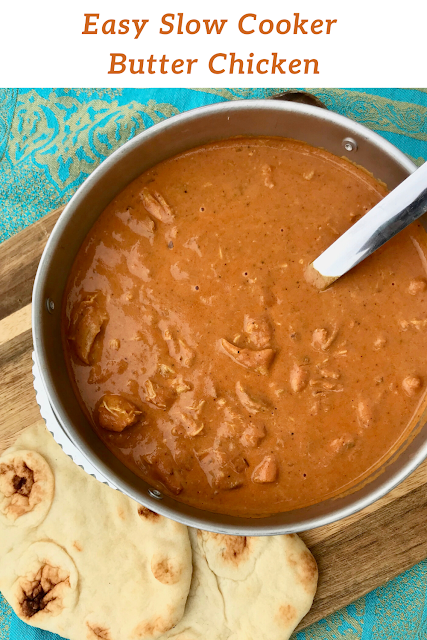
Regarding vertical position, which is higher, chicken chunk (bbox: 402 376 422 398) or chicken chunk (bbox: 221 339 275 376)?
chicken chunk (bbox: 221 339 275 376)

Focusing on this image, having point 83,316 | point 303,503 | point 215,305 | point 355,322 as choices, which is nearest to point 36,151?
point 83,316

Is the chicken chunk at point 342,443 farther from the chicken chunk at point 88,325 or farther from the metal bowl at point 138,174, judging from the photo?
the chicken chunk at point 88,325

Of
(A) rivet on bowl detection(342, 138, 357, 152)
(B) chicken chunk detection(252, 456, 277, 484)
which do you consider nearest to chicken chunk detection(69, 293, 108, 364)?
(B) chicken chunk detection(252, 456, 277, 484)

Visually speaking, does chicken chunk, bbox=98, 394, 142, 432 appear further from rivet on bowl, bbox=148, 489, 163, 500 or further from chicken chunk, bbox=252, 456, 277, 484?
chicken chunk, bbox=252, 456, 277, 484

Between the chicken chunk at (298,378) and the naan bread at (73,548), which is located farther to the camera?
the naan bread at (73,548)

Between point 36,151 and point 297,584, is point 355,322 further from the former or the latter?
point 36,151

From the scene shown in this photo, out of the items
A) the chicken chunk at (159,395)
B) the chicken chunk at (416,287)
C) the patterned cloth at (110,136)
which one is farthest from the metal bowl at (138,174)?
the patterned cloth at (110,136)
